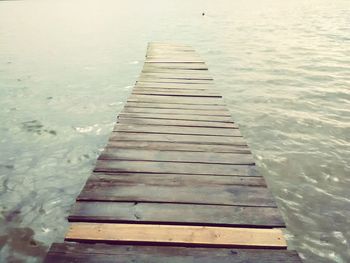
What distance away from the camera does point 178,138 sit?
5.00 metres

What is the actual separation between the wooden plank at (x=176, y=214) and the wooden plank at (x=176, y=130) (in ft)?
6.40

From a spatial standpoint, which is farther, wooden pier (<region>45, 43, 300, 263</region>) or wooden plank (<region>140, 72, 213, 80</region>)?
wooden plank (<region>140, 72, 213, 80</region>)

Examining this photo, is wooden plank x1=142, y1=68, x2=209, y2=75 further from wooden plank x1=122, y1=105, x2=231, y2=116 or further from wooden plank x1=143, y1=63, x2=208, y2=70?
wooden plank x1=122, y1=105, x2=231, y2=116

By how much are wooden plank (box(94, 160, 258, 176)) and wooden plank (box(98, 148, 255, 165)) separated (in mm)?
103

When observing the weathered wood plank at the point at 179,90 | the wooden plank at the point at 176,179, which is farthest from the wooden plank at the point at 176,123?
the weathered wood plank at the point at 179,90

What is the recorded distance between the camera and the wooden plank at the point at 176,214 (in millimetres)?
3125

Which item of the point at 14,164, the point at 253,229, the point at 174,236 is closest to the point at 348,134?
the point at 253,229

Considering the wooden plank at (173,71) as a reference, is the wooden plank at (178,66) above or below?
below

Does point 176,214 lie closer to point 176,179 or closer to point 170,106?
point 176,179

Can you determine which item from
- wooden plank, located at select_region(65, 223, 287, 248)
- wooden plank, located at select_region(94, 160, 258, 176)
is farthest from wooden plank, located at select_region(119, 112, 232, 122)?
wooden plank, located at select_region(65, 223, 287, 248)

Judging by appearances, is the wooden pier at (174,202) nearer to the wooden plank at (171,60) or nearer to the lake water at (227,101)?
the lake water at (227,101)

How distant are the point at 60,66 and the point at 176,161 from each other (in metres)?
10.7

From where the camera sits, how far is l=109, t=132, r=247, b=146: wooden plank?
4.86 metres

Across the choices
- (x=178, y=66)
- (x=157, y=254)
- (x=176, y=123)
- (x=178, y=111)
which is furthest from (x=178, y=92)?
(x=157, y=254)
